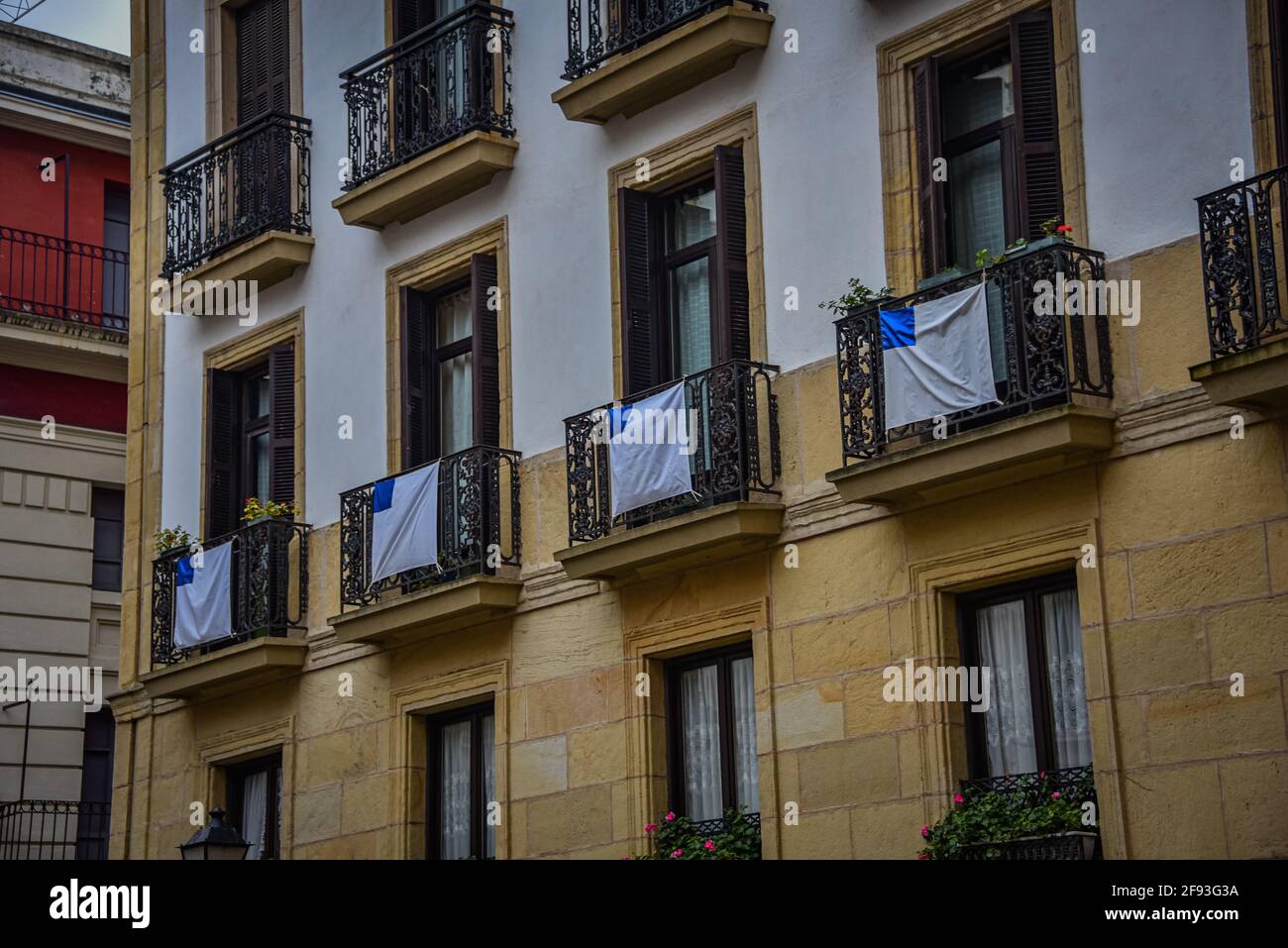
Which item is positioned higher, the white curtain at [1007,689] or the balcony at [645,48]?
the balcony at [645,48]

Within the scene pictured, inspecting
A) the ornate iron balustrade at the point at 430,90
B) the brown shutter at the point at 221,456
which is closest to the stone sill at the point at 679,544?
the ornate iron balustrade at the point at 430,90

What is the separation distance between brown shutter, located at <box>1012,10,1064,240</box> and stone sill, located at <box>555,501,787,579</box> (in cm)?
298

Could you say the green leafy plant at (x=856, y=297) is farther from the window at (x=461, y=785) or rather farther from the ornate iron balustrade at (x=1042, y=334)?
the window at (x=461, y=785)

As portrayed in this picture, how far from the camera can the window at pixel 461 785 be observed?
19.6 m

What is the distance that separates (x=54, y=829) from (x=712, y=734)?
12.2m

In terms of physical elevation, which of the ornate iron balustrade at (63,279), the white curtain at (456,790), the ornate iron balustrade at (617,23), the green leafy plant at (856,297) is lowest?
the white curtain at (456,790)

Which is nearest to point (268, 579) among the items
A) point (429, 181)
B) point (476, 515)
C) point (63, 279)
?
point (476, 515)

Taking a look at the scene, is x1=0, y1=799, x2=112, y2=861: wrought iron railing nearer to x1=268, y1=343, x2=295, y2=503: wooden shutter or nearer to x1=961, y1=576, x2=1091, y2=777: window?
x1=268, y1=343, x2=295, y2=503: wooden shutter

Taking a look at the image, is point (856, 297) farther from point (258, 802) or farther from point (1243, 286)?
point (258, 802)

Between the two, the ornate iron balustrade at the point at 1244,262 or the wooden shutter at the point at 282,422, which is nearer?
the ornate iron balustrade at the point at 1244,262

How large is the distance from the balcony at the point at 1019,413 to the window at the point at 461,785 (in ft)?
17.6

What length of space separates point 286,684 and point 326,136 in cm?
556
